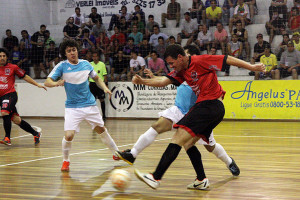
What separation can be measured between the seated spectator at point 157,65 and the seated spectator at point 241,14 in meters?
2.74

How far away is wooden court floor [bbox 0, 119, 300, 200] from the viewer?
5227mm

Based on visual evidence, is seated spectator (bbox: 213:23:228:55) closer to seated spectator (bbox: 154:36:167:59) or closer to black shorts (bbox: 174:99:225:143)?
seated spectator (bbox: 154:36:167:59)

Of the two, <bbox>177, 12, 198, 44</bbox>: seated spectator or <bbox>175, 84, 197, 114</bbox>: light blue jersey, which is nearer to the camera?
<bbox>175, 84, 197, 114</bbox>: light blue jersey

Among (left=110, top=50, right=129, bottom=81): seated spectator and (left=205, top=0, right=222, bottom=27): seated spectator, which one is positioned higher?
(left=205, top=0, right=222, bottom=27): seated spectator

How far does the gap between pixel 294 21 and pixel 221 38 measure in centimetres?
247

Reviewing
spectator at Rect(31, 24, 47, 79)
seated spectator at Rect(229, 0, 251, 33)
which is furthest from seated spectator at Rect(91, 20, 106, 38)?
seated spectator at Rect(229, 0, 251, 33)

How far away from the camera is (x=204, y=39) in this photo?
1688 centimetres

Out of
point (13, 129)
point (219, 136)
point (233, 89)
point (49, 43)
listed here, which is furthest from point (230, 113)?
point (49, 43)

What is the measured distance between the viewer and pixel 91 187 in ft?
18.4

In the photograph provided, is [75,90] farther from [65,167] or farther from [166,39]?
[166,39]

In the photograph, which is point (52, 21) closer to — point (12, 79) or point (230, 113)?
point (230, 113)

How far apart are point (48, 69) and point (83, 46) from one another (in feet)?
5.37

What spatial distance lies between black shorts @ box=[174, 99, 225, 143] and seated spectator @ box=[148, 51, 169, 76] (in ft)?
36.3

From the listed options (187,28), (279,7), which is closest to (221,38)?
(187,28)
